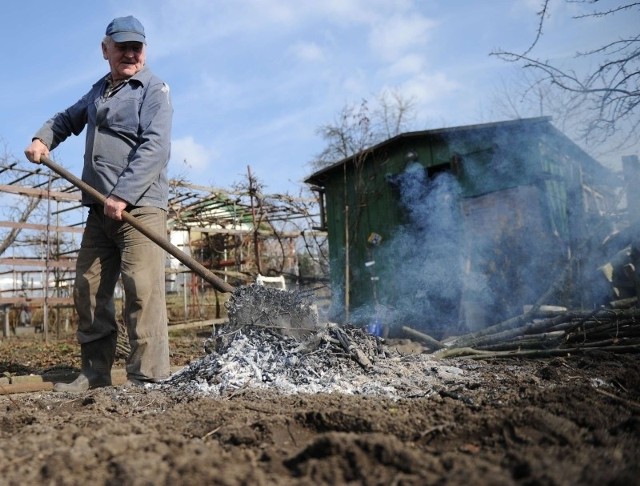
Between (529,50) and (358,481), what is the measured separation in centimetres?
626

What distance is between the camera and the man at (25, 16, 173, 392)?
387 centimetres

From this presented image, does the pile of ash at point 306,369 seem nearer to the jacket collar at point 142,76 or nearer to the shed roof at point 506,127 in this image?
the jacket collar at point 142,76

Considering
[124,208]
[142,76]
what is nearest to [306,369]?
[124,208]

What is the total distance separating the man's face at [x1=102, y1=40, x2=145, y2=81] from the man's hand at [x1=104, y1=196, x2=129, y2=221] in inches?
44.8

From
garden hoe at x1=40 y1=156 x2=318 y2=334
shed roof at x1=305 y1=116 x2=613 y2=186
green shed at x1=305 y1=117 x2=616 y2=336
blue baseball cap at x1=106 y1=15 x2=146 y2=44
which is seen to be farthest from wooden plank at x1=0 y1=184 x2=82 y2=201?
blue baseball cap at x1=106 y1=15 x2=146 y2=44

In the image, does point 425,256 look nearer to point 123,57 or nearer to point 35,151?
point 123,57

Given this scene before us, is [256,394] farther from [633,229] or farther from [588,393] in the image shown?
[633,229]

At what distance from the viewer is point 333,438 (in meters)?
1.72

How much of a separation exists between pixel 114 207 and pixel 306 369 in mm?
1861

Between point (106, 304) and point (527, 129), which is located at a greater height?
point (527, 129)

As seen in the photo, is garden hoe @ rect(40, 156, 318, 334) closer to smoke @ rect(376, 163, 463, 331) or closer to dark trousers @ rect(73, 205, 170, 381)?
dark trousers @ rect(73, 205, 170, 381)

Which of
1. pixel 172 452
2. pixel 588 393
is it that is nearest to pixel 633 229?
pixel 588 393

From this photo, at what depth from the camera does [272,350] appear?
12.9ft

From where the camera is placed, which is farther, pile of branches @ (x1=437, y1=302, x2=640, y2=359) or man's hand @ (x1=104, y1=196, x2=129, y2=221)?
pile of branches @ (x1=437, y1=302, x2=640, y2=359)
